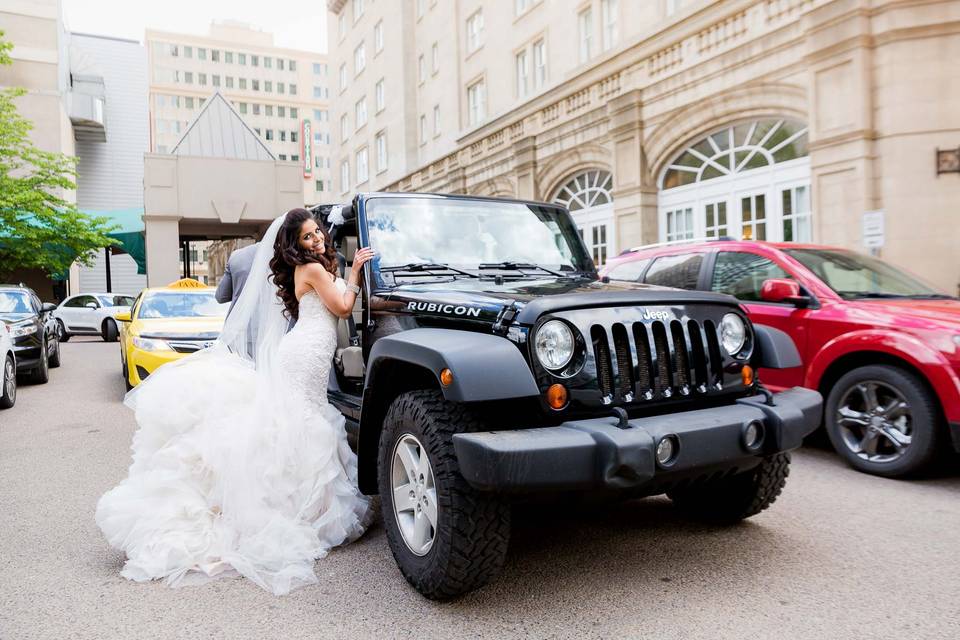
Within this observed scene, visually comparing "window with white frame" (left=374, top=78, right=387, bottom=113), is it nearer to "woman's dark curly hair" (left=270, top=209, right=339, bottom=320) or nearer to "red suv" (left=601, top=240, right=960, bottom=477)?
"red suv" (left=601, top=240, right=960, bottom=477)

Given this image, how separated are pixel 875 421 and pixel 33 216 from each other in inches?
1081

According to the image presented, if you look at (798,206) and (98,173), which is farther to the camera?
(98,173)

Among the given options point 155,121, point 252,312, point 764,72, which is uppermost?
point 155,121

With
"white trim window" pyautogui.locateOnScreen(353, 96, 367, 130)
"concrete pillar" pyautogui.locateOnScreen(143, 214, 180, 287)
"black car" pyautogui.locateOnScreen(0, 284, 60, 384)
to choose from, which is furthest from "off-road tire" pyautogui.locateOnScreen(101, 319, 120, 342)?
"white trim window" pyautogui.locateOnScreen(353, 96, 367, 130)

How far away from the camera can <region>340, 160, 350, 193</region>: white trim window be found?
42.3 meters

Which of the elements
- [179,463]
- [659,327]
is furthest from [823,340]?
[179,463]

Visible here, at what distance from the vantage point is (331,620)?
2975mm

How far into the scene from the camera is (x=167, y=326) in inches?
348

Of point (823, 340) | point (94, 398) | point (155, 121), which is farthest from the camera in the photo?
point (155, 121)

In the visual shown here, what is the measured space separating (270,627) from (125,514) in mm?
1373

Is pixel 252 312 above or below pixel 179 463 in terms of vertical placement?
above

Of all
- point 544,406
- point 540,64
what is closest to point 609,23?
point 540,64

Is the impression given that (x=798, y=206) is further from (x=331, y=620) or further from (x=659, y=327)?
(x=331, y=620)

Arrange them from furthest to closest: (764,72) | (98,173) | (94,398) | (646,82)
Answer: (98,173)
(646,82)
(764,72)
(94,398)
